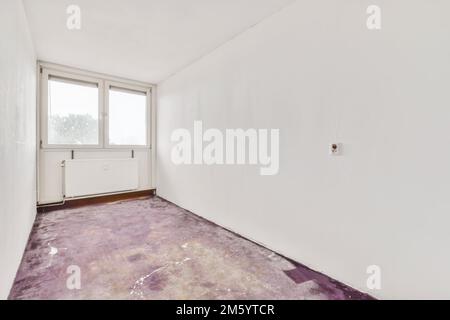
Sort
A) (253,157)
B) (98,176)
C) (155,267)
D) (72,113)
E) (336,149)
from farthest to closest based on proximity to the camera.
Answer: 1. (98,176)
2. (72,113)
3. (253,157)
4. (155,267)
5. (336,149)

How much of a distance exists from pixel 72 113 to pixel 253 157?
359cm

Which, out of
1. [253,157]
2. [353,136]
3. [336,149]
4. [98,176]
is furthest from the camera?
[98,176]

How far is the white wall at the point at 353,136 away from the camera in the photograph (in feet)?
4.65

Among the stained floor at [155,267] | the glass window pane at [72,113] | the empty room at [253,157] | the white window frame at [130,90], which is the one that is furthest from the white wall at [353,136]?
the glass window pane at [72,113]

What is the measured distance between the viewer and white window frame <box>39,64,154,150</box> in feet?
12.6

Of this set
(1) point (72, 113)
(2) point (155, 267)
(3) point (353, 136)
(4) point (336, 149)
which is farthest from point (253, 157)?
(1) point (72, 113)

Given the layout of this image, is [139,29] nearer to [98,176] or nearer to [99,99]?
[99,99]

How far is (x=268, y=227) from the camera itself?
2518 millimetres

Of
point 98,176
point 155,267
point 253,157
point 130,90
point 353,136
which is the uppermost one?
point 130,90

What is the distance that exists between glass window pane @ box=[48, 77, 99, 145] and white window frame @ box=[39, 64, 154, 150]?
66 millimetres

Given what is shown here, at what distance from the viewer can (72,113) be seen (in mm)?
4152

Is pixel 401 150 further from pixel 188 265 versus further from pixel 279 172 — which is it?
pixel 188 265

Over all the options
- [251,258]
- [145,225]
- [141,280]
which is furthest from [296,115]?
[145,225]

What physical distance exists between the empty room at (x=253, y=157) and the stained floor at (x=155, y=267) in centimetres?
2
